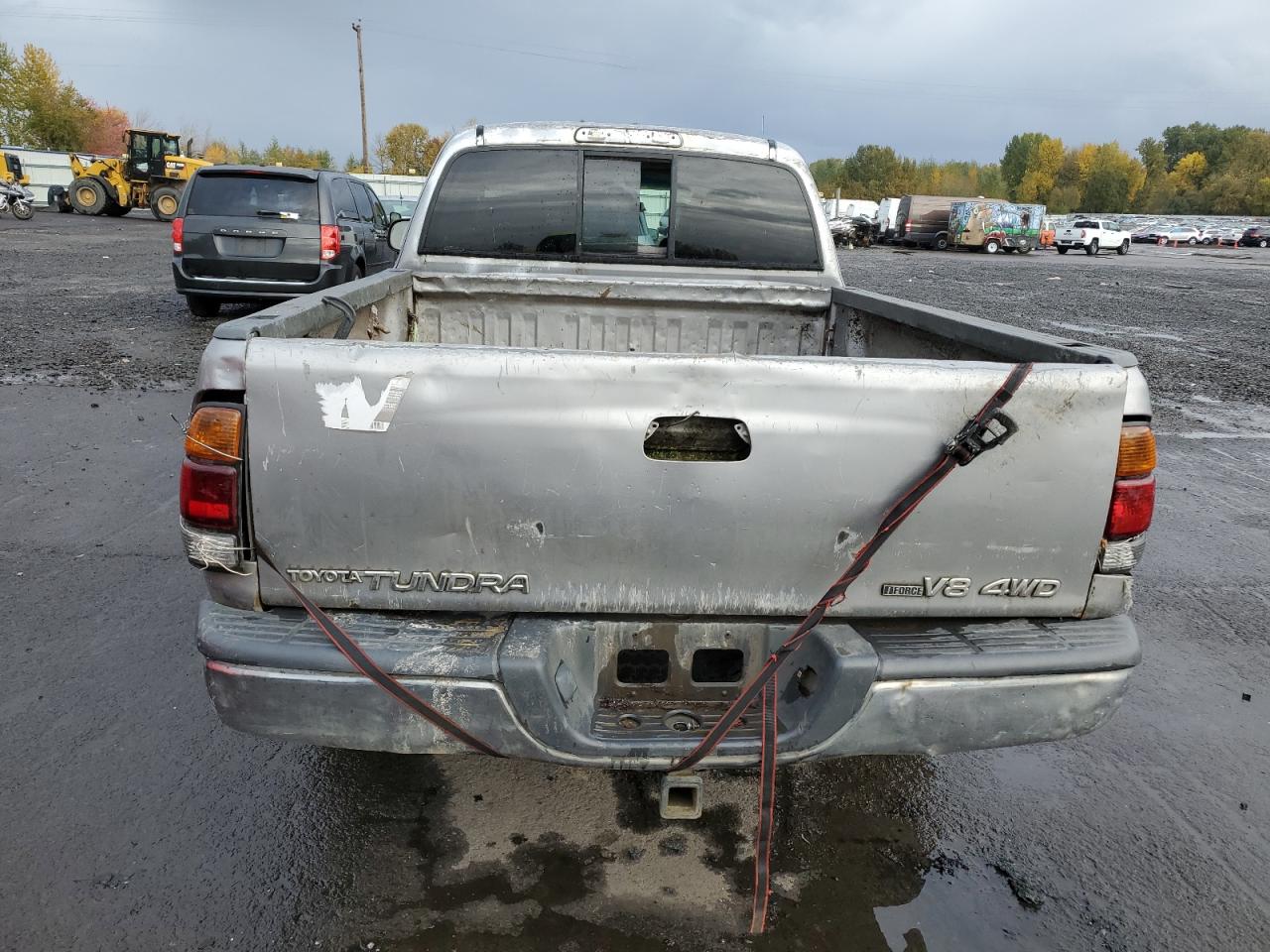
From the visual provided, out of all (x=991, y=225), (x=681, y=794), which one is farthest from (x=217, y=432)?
(x=991, y=225)

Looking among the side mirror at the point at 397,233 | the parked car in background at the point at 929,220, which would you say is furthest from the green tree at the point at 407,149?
the side mirror at the point at 397,233

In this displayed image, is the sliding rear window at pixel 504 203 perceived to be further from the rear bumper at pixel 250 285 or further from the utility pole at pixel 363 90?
the utility pole at pixel 363 90

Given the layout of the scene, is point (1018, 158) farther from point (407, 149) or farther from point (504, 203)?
point (504, 203)

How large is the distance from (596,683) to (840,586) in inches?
27.3

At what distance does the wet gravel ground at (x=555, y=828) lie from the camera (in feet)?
8.23

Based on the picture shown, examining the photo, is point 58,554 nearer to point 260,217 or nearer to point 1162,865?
point 1162,865

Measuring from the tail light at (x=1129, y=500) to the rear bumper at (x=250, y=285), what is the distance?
10.5 m

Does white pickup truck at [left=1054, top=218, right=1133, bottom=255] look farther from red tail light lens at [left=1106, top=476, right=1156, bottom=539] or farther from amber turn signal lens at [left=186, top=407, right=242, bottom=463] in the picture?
amber turn signal lens at [left=186, top=407, right=242, bottom=463]

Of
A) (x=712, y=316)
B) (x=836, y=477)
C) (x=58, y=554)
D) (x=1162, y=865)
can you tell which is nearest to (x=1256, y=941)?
(x=1162, y=865)

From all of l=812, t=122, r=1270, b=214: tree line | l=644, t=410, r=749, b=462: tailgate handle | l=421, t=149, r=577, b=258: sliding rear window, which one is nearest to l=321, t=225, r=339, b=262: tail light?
l=421, t=149, r=577, b=258: sliding rear window

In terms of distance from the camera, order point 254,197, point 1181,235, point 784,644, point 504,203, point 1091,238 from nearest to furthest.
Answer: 1. point 784,644
2. point 504,203
3. point 254,197
4. point 1091,238
5. point 1181,235

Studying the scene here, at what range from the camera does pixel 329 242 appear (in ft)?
37.2

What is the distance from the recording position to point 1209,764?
11.1 feet

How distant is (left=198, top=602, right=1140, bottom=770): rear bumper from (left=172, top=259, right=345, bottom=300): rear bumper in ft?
32.0
